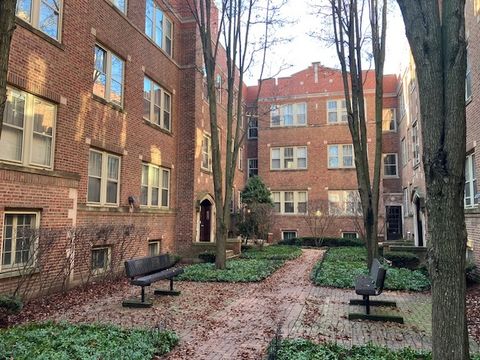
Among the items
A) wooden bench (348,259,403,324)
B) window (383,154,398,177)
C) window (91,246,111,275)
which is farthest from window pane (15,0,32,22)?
window (383,154,398,177)

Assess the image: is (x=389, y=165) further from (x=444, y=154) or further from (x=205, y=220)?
(x=444, y=154)

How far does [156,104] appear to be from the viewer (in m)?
16.0

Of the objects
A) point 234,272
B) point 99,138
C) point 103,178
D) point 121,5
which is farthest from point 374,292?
point 121,5

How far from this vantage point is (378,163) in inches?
485

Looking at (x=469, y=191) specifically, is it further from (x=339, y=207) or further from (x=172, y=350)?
(x=339, y=207)

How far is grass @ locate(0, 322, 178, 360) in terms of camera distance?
4.70 metres

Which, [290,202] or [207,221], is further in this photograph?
[290,202]

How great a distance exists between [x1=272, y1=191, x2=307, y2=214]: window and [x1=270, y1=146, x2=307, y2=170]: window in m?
1.92

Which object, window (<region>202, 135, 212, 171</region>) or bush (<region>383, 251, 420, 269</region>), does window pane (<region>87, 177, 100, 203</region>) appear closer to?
window (<region>202, 135, 212, 171</region>)

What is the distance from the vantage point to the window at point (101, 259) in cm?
1115

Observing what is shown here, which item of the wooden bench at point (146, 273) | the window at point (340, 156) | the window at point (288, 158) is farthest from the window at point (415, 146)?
the wooden bench at point (146, 273)

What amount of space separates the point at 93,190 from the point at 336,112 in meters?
21.0

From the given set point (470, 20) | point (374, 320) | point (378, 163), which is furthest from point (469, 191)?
point (374, 320)

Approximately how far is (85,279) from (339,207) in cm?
1999
